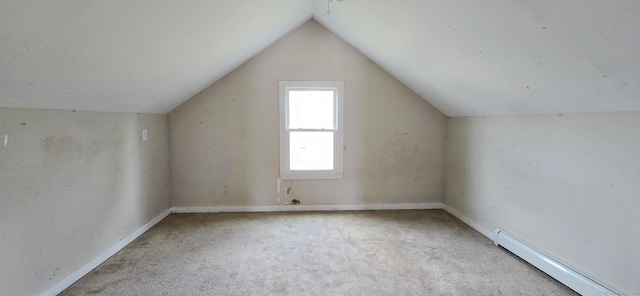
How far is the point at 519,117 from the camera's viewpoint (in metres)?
2.62

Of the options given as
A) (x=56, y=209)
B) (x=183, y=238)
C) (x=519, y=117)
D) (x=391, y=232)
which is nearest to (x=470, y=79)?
(x=519, y=117)

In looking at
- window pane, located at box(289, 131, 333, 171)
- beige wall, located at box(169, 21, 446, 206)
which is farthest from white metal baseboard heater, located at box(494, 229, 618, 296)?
window pane, located at box(289, 131, 333, 171)

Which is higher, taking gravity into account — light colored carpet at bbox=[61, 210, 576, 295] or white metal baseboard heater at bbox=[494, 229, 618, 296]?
white metal baseboard heater at bbox=[494, 229, 618, 296]

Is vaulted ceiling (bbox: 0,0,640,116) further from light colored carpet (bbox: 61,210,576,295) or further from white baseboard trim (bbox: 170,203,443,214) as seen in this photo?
white baseboard trim (bbox: 170,203,443,214)

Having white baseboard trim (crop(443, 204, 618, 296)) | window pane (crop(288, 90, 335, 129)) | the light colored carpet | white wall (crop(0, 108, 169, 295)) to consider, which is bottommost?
the light colored carpet

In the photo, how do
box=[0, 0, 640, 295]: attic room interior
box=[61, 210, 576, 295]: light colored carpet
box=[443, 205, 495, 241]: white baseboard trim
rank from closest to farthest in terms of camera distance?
1. box=[0, 0, 640, 295]: attic room interior
2. box=[61, 210, 576, 295]: light colored carpet
3. box=[443, 205, 495, 241]: white baseboard trim

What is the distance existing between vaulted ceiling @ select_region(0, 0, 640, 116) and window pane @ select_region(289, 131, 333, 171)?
126cm

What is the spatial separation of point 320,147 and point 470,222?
1.98m

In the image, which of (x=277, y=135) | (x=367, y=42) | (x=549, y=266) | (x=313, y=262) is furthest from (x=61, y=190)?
(x=549, y=266)

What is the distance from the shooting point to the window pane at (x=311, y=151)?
385 centimetres

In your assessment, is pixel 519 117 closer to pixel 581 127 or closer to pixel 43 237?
pixel 581 127

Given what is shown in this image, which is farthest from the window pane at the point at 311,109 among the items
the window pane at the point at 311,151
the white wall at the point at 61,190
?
the white wall at the point at 61,190

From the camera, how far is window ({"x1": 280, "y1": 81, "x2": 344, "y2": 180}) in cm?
377

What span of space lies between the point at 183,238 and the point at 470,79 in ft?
10.1
